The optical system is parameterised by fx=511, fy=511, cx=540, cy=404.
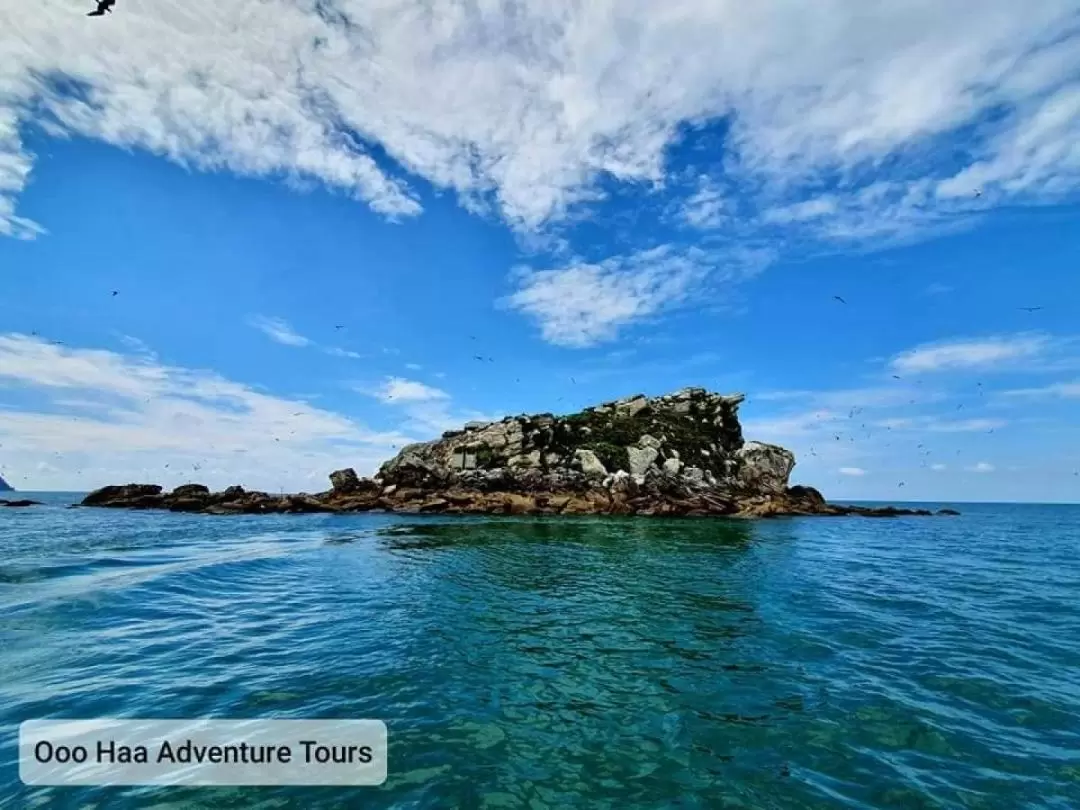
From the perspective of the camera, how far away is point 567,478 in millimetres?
79875

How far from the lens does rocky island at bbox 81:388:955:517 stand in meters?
70.7

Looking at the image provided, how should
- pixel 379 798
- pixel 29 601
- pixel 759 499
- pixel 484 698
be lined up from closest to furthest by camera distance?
pixel 379 798
pixel 484 698
pixel 29 601
pixel 759 499

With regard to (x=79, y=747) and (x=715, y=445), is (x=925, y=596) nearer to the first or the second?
(x=79, y=747)

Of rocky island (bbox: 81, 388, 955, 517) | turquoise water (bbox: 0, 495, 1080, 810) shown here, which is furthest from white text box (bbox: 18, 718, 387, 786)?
rocky island (bbox: 81, 388, 955, 517)

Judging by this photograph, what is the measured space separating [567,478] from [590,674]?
68.6m

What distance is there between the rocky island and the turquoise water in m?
43.4

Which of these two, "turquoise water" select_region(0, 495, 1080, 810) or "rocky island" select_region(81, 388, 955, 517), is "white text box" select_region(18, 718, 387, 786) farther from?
"rocky island" select_region(81, 388, 955, 517)

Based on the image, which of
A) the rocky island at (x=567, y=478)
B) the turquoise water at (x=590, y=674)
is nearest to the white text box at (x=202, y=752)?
the turquoise water at (x=590, y=674)

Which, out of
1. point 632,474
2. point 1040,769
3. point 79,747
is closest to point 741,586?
point 1040,769

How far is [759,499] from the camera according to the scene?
7700 cm

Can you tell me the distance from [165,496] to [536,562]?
85.1 m

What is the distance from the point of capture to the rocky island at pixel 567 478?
70.7m

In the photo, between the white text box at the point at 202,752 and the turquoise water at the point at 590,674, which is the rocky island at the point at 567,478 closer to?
the turquoise water at the point at 590,674

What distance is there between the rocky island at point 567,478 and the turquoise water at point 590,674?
43407 mm
